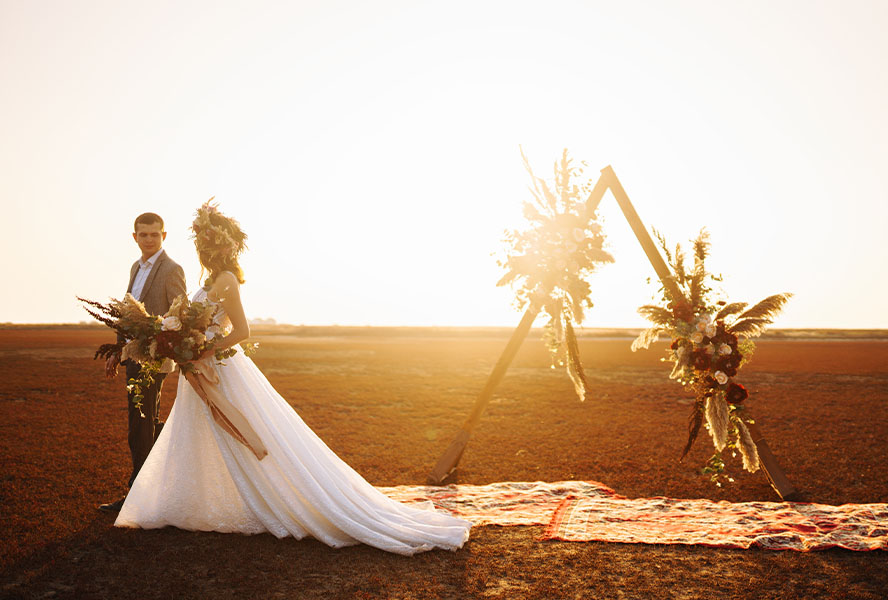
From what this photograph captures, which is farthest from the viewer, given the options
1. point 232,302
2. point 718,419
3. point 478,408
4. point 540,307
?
point 478,408

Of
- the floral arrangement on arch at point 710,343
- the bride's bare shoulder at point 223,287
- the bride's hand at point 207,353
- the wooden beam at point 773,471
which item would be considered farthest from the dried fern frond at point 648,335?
the bride's hand at point 207,353

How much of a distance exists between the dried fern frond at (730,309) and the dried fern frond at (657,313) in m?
0.60

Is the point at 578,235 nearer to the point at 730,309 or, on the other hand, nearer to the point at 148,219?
the point at 730,309

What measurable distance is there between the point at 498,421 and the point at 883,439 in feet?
26.2

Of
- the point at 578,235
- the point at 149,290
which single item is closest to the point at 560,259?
the point at 578,235

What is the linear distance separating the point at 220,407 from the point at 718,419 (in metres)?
5.82

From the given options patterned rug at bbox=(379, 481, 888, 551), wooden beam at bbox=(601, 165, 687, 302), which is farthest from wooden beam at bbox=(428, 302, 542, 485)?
wooden beam at bbox=(601, 165, 687, 302)

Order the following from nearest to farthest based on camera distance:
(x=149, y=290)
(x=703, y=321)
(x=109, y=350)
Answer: (x=109, y=350) < (x=149, y=290) < (x=703, y=321)

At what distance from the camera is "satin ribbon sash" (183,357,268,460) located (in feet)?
18.4

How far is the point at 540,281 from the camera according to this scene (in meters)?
7.97

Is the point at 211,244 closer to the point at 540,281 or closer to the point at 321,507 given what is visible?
the point at 321,507

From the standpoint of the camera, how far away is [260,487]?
18.6ft

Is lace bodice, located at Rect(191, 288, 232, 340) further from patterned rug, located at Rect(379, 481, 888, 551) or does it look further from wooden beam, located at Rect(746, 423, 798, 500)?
wooden beam, located at Rect(746, 423, 798, 500)

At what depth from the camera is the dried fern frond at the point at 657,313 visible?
26.2 feet
